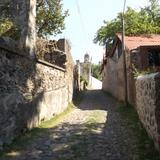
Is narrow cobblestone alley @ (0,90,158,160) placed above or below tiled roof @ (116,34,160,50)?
below

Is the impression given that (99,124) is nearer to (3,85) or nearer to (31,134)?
(31,134)

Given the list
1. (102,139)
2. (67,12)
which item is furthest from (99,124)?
(67,12)

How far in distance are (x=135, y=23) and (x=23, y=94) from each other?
29147 millimetres

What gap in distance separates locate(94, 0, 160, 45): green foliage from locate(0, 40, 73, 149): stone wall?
76.6ft

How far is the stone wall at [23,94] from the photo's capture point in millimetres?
8273

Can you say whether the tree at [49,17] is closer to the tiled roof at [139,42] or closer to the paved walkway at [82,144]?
the tiled roof at [139,42]

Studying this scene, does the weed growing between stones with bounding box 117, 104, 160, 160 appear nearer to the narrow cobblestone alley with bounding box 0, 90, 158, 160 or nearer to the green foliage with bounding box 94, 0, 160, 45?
the narrow cobblestone alley with bounding box 0, 90, 158, 160

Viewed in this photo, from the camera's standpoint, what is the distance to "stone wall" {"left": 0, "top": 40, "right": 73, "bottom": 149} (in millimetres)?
8273

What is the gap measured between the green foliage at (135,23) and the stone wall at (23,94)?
2334 cm

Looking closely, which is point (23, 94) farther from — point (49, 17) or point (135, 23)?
point (135, 23)

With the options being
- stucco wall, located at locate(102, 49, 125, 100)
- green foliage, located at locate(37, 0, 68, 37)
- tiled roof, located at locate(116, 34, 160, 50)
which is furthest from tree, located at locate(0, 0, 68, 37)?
tiled roof, located at locate(116, 34, 160, 50)

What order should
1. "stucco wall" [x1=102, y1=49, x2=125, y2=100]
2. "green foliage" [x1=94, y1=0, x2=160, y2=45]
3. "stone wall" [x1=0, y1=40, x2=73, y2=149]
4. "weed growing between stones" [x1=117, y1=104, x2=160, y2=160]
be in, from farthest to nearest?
"green foliage" [x1=94, y1=0, x2=160, y2=45] < "stucco wall" [x1=102, y1=49, x2=125, y2=100] < "stone wall" [x1=0, y1=40, x2=73, y2=149] < "weed growing between stones" [x1=117, y1=104, x2=160, y2=160]

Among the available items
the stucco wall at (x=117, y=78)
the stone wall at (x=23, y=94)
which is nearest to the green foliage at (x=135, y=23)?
the stucco wall at (x=117, y=78)

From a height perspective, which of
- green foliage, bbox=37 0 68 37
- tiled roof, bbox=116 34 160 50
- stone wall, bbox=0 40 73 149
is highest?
green foliage, bbox=37 0 68 37
